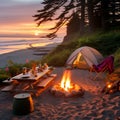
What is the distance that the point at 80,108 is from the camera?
966 centimetres

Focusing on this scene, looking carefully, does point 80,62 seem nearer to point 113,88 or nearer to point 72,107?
point 113,88

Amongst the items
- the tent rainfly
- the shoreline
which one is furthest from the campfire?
the shoreline

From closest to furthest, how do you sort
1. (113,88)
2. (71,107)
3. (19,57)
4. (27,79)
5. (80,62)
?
(71,107), (27,79), (113,88), (80,62), (19,57)

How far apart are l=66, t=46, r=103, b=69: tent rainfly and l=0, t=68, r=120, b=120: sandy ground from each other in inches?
217

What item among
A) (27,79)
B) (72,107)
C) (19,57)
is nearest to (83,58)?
(27,79)

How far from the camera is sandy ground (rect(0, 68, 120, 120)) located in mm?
8789

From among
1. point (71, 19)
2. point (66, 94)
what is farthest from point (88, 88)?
point (71, 19)

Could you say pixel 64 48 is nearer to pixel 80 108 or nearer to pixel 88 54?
pixel 88 54

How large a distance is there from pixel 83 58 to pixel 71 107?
28.8ft

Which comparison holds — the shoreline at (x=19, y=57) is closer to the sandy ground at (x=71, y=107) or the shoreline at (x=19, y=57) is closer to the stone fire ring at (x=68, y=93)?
the stone fire ring at (x=68, y=93)

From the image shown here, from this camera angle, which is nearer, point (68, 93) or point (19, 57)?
point (68, 93)

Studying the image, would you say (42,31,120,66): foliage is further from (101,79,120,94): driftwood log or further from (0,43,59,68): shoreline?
(101,79,120,94): driftwood log

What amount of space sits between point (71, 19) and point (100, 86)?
26158mm

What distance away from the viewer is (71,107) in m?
9.77
